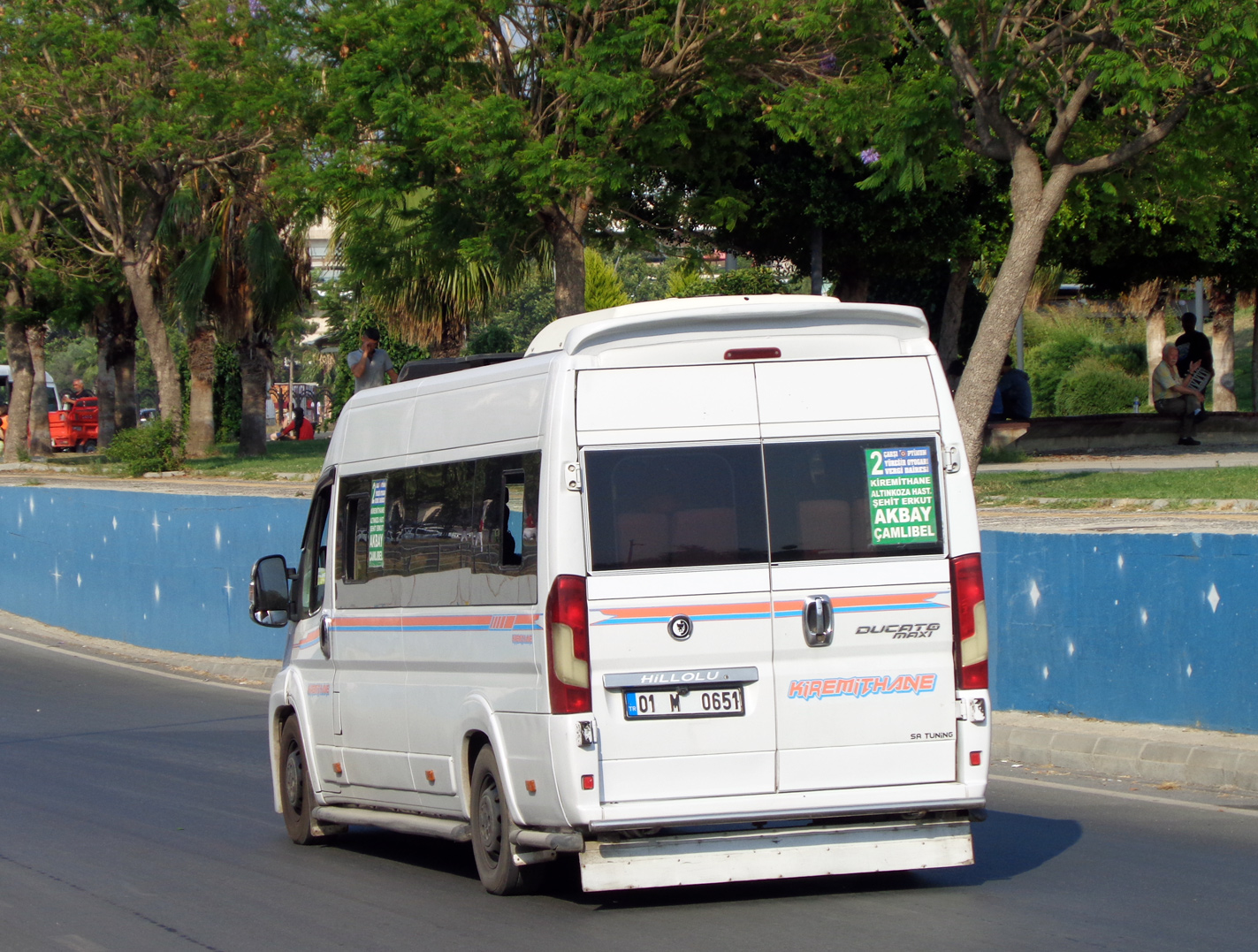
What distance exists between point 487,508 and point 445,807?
146 centimetres

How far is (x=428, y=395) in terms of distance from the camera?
7785 millimetres

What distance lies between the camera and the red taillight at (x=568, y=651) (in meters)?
6.35

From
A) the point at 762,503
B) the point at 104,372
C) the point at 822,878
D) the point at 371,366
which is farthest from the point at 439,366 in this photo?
the point at 104,372

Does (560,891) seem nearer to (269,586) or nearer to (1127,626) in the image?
(269,586)

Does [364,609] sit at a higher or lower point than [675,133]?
lower

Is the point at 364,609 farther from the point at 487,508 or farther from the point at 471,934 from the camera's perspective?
the point at 471,934

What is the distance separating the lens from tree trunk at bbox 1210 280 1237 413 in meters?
35.9

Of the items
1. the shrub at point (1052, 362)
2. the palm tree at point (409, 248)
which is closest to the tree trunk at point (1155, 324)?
the shrub at point (1052, 362)

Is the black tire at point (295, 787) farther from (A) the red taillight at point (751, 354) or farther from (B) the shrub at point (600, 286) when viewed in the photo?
(B) the shrub at point (600, 286)

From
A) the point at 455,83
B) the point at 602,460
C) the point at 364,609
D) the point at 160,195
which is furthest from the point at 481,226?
the point at 602,460

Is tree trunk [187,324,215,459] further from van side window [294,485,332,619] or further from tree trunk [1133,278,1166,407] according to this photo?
van side window [294,485,332,619]

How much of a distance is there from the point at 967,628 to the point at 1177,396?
2145 centimetres

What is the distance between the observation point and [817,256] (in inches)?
1029

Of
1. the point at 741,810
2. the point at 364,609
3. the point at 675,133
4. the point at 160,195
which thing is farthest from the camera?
the point at 160,195
